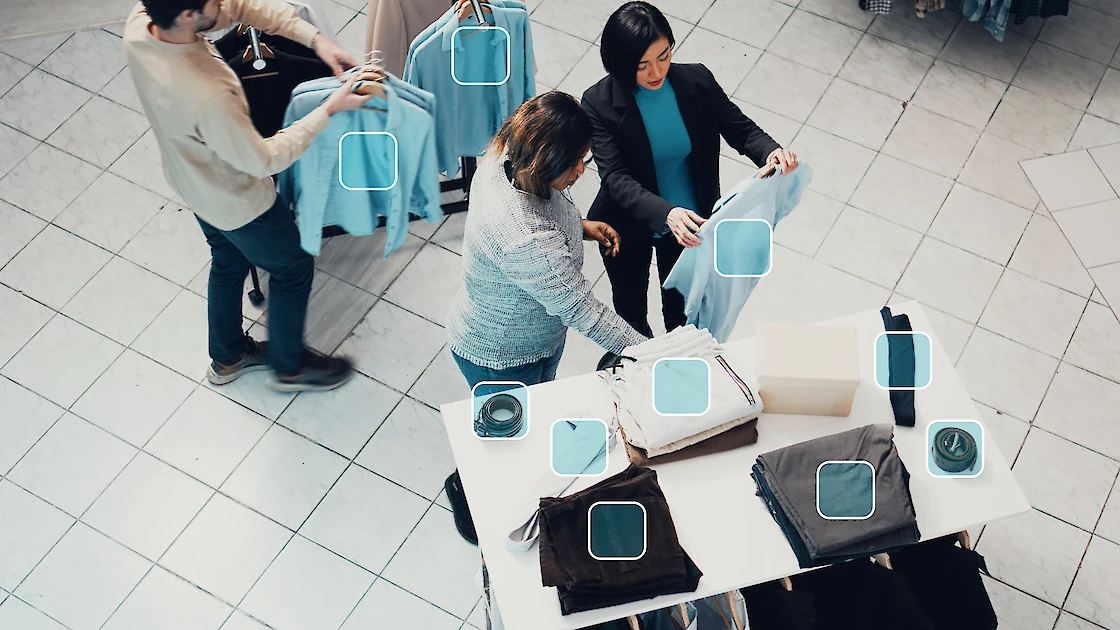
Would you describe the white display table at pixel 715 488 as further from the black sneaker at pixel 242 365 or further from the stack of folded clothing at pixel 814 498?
the black sneaker at pixel 242 365

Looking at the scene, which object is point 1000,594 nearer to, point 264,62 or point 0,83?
point 264,62

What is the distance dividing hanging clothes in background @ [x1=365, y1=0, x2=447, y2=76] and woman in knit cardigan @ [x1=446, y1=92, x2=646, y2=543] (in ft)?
3.75

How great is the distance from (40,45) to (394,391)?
249 centimetres

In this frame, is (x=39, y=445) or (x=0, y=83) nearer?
(x=39, y=445)

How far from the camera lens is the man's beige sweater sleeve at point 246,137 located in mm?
2590

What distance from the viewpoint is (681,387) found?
7.86ft

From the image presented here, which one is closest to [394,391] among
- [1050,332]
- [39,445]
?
[39,445]

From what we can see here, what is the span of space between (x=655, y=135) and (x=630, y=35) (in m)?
0.32

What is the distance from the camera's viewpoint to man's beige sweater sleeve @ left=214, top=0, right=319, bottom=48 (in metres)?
2.98

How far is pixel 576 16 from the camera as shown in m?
4.76

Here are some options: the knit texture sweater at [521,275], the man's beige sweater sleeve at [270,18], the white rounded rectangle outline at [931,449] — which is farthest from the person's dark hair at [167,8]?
the white rounded rectangle outline at [931,449]

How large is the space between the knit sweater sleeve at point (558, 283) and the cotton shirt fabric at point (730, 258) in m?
0.47

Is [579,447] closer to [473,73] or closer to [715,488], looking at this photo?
[715,488]

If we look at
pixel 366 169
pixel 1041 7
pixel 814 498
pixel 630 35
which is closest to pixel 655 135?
pixel 630 35
